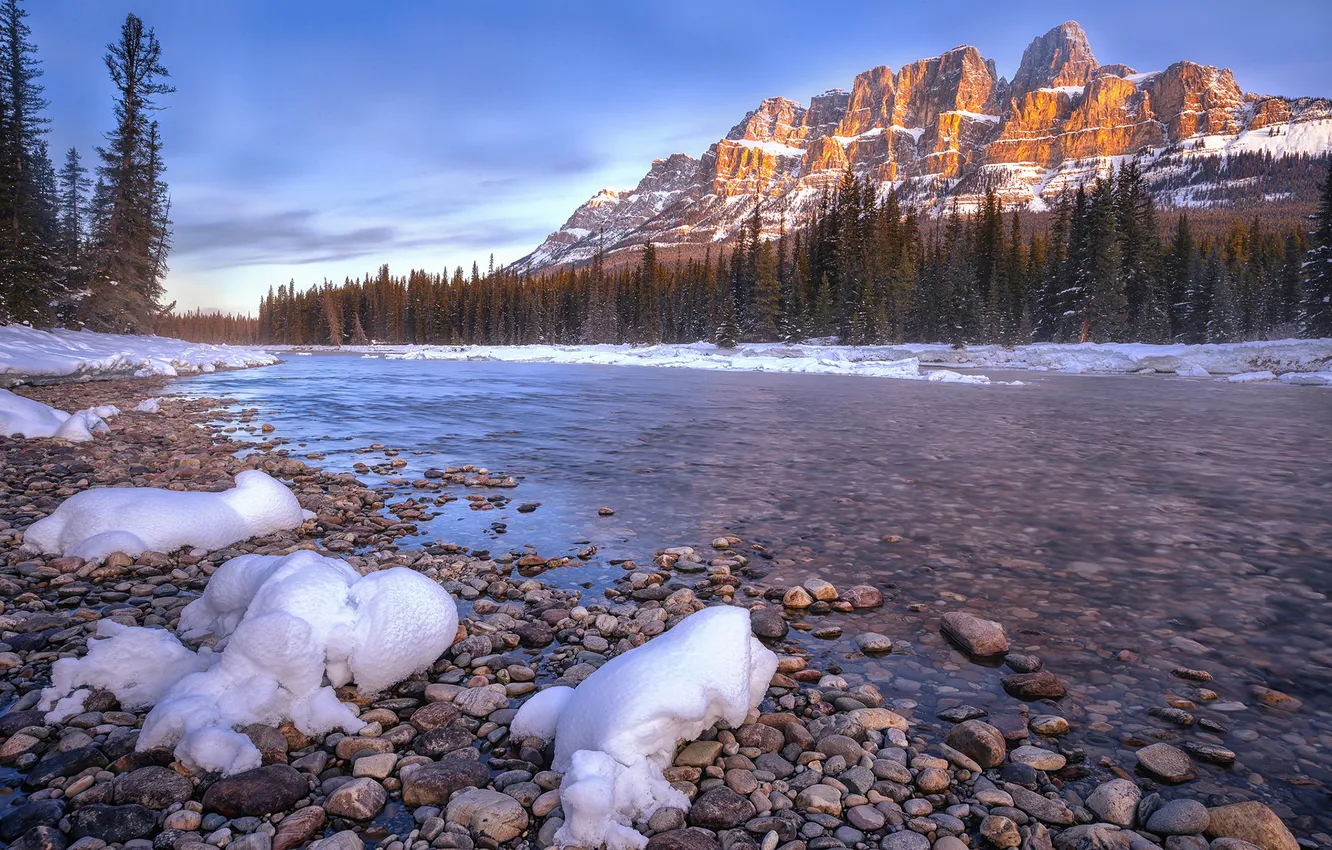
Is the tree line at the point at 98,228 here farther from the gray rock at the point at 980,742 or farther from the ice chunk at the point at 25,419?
the gray rock at the point at 980,742

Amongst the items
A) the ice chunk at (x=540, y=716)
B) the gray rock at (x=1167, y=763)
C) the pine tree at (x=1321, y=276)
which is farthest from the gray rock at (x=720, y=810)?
the pine tree at (x=1321, y=276)

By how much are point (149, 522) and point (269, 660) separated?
129 inches

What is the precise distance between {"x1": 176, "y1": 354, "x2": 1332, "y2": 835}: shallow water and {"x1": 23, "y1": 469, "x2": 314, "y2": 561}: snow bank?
60.8 inches

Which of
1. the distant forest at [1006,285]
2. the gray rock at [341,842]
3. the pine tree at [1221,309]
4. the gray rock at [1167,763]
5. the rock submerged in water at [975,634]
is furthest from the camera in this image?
the pine tree at [1221,309]

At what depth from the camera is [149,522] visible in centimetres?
520

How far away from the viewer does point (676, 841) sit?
2.23m

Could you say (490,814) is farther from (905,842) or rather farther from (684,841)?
(905,842)

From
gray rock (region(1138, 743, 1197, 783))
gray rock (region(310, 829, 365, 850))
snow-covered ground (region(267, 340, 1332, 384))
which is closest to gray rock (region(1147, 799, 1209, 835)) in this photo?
gray rock (region(1138, 743, 1197, 783))

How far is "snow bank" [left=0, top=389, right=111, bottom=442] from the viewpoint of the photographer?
10.0 metres

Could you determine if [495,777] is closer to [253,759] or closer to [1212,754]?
[253,759]

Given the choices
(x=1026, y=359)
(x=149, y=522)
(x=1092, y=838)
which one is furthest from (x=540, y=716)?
(x=1026, y=359)

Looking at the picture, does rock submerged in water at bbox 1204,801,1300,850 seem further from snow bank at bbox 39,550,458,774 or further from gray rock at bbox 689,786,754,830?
snow bank at bbox 39,550,458,774

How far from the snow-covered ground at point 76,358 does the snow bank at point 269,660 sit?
20.4m

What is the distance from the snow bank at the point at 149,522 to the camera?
4.99 meters
